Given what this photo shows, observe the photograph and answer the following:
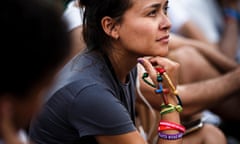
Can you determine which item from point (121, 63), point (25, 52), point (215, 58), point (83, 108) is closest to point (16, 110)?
point (25, 52)

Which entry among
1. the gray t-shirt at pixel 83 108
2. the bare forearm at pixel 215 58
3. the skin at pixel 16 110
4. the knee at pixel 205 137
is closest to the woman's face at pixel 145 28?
the gray t-shirt at pixel 83 108

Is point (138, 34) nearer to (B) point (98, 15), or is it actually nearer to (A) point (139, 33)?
(A) point (139, 33)

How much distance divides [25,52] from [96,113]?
927mm

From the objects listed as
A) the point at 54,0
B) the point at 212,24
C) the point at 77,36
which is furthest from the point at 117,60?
the point at 212,24

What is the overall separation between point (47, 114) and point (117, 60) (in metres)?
0.38

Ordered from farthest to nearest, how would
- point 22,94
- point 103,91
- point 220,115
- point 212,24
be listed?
point 212,24, point 220,115, point 103,91, point 22,94

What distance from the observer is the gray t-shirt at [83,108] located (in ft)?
6.82

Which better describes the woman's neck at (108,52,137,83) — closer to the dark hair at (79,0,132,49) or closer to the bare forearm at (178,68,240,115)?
the dark hair at (79,0,132,49)

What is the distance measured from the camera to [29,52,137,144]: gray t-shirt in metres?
2.08

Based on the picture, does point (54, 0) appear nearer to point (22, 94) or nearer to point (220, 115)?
point (22, 94)

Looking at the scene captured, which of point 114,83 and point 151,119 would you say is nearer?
point 114,83

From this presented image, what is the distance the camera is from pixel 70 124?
2.15m

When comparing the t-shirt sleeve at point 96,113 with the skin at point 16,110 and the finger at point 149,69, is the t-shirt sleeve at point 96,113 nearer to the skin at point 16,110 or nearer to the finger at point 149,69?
the finger at point 149,69

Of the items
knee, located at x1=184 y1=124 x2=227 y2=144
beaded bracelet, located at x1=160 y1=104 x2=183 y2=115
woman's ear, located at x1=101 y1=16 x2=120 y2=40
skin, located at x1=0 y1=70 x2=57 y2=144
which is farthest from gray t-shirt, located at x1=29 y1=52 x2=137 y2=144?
skin, located at x1=0 y1=70 x2=57 y2=144
